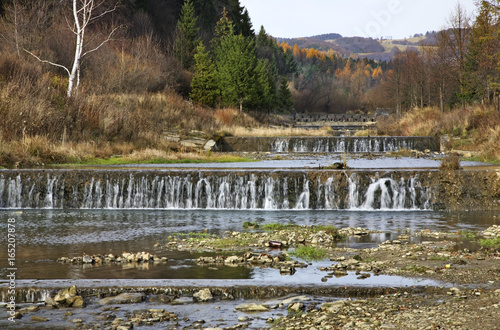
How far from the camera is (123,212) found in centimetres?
1784

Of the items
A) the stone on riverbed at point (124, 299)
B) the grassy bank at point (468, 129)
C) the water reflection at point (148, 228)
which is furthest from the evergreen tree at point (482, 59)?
the stone on riverbed at point (124, 299)

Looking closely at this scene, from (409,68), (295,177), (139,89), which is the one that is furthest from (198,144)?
(409,68)

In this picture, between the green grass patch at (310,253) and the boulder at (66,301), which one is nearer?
the boulder at (66,301)

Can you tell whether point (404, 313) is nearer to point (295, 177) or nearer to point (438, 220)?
point (438, 220)

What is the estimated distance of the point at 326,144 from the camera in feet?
120

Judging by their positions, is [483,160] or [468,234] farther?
[483,160]

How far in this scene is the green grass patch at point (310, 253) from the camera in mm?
9914

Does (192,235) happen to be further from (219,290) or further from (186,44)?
(186,44)

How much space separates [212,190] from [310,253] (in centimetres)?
896

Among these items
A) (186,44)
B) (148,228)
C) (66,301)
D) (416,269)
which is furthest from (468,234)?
(186,44)

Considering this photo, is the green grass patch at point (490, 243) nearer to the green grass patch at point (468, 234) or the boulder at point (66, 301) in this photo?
the green grass patch at point (468, 234)

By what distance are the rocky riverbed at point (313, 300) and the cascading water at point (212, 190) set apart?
25.0ft

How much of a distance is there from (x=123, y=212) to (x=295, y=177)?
18.7 feet

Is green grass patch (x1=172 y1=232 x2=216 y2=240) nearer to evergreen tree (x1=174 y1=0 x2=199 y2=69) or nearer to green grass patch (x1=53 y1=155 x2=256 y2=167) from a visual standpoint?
green grass patch (x1=53 y1=155 x2=256 y2=167)
